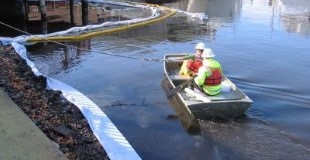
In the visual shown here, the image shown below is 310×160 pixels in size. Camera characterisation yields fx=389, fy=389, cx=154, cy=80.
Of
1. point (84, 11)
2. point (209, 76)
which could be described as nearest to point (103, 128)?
point (209, 76)

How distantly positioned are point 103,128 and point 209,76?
338 cm

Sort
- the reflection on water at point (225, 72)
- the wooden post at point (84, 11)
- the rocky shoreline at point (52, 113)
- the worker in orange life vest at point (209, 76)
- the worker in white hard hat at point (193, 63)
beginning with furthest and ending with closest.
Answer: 1. the wooden post at point (84, 11)
2. the worker in white hard hat at point (193, 63)
3. the worker in orange life vest at point (209, 76)
4. the reflection on water at point (225, 72)
5. the rocky shoreline at point (52, 113)

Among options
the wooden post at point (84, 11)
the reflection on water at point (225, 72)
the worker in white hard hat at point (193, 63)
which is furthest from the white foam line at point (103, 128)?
the wooden post at point (84, 11)

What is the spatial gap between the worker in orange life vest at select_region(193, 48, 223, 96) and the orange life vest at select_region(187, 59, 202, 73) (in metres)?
1.48

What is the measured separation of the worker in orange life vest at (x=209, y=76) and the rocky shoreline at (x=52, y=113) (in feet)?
11.1

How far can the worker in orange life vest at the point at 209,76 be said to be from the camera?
10562 millimetres

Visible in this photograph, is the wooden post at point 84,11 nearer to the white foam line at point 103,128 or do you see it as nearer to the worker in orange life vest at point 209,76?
the white foam line at point 103,128

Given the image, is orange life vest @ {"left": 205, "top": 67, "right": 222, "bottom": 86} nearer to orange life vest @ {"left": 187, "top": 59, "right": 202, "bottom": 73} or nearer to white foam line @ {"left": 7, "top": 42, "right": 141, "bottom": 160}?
orange life vest @ {"left": 187, "top": 59, "right": 202, "bottom": 73}

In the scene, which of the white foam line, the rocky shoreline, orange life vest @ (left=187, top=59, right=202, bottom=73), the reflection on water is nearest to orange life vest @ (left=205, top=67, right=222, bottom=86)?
the reflection on water

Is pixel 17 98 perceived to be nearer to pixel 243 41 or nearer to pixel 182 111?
pixel 182 111

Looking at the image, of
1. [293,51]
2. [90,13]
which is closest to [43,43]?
[90,13]

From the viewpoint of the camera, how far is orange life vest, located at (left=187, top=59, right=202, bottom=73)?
12227 millimetres

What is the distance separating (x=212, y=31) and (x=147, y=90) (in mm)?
12266

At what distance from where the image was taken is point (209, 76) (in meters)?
10.6
